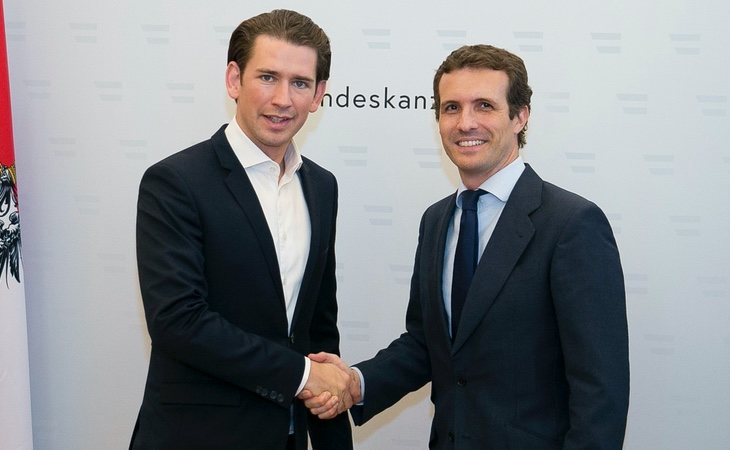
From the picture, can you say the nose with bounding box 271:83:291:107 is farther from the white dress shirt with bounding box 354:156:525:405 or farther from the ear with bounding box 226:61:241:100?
the white dress shirt with bounding box 354:156:525:405

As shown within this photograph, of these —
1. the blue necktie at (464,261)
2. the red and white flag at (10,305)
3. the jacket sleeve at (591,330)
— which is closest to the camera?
the jacket sleeve at (591,330)

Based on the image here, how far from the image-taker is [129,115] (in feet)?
10.7

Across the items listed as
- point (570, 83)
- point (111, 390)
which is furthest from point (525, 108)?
point (111, 390)

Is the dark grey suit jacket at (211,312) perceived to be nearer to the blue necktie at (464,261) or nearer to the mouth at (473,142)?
the blue necktie at (464,261)

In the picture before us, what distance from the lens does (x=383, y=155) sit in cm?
320

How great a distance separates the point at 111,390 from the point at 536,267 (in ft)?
7.23

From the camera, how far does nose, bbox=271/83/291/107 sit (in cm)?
224

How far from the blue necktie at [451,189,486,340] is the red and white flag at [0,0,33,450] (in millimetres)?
1810

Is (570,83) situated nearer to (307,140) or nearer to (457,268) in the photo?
(307,140)

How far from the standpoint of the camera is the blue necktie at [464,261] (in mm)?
2098

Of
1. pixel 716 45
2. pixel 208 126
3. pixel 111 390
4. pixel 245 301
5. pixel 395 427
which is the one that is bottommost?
pixel 395 427

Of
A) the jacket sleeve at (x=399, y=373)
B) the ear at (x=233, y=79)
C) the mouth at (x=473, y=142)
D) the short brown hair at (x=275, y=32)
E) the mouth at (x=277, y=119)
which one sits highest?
the short brown hair at (x=275, y=32)

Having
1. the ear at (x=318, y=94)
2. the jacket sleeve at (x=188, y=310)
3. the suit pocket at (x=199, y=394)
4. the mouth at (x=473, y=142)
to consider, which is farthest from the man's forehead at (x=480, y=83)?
the suit pocket at (x=199, y=394)

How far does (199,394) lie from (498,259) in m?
0.92
